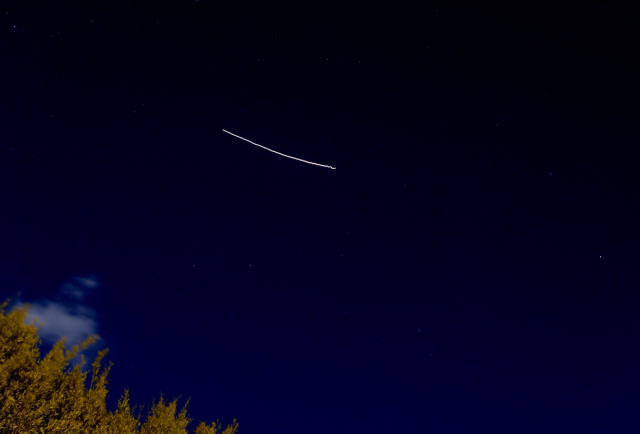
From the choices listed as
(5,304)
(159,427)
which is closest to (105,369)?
(159,427)

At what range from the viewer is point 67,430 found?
1144cm

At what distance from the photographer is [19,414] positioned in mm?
10945

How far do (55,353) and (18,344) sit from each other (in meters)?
1.33

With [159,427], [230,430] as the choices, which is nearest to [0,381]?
[159,427]

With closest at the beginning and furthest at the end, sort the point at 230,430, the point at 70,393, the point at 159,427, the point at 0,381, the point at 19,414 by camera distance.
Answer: the point at 19,414 → the point at 0,381 → the point at 70,393 → the point at 159,427 → the point at 230,430

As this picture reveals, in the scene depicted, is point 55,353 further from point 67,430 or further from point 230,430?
point 230,430

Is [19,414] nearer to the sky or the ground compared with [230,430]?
nearer to the sky

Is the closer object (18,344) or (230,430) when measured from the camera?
(18,344)

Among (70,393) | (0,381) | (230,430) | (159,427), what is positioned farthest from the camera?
(230,430)

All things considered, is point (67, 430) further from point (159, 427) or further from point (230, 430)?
point (230, 430)

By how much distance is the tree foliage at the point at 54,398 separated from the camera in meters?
11.2

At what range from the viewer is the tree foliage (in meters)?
11.2

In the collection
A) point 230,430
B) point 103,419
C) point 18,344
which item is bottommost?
point 230,430

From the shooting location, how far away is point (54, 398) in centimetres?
1213
